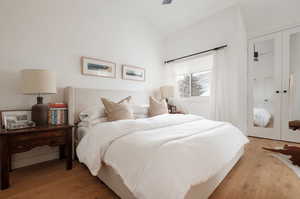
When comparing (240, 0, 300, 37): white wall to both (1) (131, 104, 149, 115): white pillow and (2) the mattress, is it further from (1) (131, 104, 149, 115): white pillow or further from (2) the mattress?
(2) the mattress

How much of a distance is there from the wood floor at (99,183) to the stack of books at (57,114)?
62 cm

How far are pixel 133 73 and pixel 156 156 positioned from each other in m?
2.61

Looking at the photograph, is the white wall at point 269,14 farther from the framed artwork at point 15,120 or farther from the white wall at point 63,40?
the framed artwork at point 15,120

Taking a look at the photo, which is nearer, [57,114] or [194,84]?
[57,114]

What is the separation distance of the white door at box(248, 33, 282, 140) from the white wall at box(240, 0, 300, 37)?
22cm

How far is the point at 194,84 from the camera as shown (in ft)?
12.5

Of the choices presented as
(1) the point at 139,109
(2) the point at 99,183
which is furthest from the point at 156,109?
(2) the point at 99,183

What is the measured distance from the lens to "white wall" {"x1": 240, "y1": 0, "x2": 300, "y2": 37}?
2.89 metres

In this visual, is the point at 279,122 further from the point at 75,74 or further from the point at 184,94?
the point at 75,74

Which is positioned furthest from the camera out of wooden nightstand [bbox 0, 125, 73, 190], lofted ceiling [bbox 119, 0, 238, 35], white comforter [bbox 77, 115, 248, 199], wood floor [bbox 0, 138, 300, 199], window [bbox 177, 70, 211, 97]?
window [bbox 177, 70, 211, 97]

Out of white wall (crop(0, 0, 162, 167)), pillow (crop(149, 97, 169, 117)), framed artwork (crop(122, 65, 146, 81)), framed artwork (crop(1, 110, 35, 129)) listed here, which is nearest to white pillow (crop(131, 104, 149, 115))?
pillow (crop(149, 97, 169, 117))

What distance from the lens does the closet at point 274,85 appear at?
2969 millimetres

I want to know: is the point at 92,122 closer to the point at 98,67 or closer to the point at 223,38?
the point at 98,67

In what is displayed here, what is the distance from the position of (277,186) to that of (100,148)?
1.88 meters
